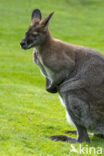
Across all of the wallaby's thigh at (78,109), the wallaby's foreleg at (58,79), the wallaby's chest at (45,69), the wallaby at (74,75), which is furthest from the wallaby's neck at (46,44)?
the wallaby's thigh at (78,109)

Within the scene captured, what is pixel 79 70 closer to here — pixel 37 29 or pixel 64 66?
pixel 64 66

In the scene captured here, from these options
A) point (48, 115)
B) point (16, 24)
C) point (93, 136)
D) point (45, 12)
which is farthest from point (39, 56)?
point (45, 12)

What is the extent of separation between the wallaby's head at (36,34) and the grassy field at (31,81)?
6.73 ft

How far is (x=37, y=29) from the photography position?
8625 mm

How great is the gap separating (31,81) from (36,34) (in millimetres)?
11356

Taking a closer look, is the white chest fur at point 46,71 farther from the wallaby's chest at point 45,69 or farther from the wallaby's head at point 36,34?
the wallaby's head at point 36,34

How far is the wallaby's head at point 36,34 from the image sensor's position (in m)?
8.53

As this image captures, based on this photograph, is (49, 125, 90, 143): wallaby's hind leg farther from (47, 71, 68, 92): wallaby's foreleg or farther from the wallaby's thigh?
(47, 71, 68, 92): wallaby's foreleg

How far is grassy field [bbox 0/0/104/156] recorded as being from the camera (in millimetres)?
7672

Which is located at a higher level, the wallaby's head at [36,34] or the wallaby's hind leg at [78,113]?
the wallaby's head at [36,34]

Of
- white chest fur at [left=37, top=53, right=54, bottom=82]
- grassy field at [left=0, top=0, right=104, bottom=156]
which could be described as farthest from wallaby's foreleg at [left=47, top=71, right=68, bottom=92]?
grassy field at [left=0, top=0, right=104, bottom=156]

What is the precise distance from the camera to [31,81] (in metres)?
19.9

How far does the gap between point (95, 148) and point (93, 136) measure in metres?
1.25

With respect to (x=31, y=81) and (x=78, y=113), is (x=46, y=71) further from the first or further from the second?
(x=31, y=81)
